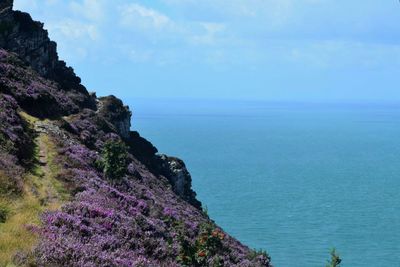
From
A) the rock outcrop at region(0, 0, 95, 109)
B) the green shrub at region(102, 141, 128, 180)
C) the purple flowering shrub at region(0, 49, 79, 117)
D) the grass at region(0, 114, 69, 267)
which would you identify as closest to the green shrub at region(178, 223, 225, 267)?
the grass at region(0, 114, 69, 267)

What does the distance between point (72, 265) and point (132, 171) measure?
23297 millimetres

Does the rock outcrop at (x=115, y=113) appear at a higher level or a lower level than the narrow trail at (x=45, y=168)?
higher

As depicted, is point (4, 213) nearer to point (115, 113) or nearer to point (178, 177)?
point (178, 177)

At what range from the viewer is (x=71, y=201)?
20984 mm

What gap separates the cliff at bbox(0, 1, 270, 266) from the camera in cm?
1559

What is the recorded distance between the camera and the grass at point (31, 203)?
14.2 meters

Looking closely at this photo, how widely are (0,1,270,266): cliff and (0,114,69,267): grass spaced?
0.10 ft

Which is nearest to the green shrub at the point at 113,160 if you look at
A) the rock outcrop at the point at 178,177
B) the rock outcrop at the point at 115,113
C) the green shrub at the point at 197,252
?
the green shrub at the point at 197,252

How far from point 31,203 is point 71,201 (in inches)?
104

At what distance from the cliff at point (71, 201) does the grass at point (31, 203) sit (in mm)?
31

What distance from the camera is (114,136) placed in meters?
45.8

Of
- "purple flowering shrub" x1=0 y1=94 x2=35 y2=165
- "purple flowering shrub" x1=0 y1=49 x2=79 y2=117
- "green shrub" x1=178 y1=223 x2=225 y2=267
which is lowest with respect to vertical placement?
"green shrub" x1=178 y1=223 x2=225 y2=267

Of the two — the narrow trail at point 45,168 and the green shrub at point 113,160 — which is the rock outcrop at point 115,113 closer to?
the narrow trail at point 45,168

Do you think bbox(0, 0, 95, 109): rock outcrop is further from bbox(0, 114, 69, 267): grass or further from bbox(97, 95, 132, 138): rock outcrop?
bbox(0, 114, 69, 267): grass
